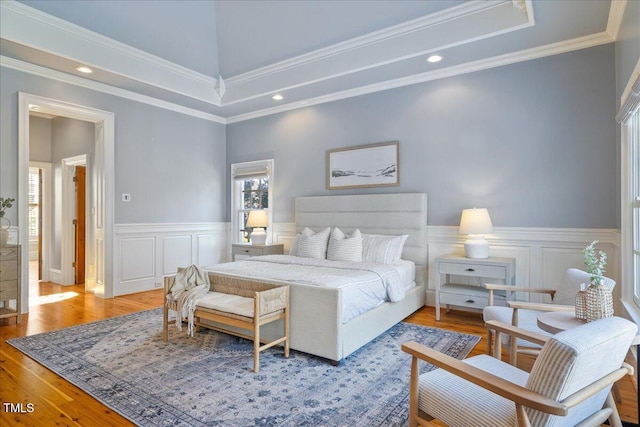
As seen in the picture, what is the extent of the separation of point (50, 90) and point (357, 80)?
3.76 metres

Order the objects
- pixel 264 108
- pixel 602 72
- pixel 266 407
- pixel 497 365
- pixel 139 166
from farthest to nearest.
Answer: pixel 264 108
pixel 139 166
pixel 602 72
pixel 266 407
pixel 497 365

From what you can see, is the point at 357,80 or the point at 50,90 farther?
the point at 357,80

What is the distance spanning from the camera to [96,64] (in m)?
4.17

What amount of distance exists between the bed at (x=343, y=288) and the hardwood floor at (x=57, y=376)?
25.3 inches

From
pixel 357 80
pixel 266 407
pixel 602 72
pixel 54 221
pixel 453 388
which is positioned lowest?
pixel 266 407

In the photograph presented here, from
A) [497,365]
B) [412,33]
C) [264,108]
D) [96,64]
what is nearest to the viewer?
[497,365]

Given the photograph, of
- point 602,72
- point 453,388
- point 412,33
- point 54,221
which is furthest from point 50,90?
point 602,72

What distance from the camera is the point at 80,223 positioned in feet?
19.7

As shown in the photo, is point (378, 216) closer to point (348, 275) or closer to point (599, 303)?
point (348, 275)

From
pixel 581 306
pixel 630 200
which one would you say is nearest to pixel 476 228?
pixel 630 200

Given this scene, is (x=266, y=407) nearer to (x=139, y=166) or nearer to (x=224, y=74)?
(x=139, y=166)

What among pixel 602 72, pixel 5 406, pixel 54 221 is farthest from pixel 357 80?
pixel 54 221

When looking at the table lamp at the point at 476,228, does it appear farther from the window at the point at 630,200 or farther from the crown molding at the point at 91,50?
the crown molding at the point at 91,50

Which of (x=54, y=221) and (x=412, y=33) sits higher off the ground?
(x=412, y=33)
